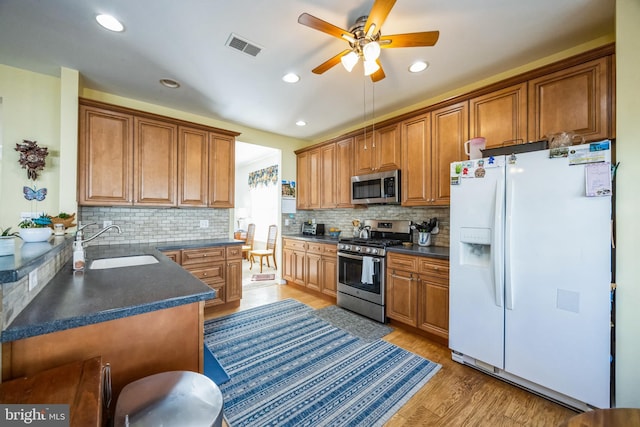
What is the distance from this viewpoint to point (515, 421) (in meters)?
1.63

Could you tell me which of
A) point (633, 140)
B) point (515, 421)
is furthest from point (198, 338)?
point (633, 140)

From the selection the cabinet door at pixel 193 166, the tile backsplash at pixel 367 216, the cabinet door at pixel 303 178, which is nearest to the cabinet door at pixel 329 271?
the tile backsplash at pixel 367 216

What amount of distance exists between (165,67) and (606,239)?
12.2 ft

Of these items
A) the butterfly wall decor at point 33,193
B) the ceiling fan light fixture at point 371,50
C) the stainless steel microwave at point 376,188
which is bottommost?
the butterfly wall decor at point 33,193

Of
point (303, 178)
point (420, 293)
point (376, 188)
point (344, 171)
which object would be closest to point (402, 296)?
point (420, 293)

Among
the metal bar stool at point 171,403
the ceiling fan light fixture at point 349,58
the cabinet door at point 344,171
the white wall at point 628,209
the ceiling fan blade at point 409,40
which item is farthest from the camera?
the cabinet door at point 344,171

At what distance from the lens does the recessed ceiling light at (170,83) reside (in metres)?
2.72

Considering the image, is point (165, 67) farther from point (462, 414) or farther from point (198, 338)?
point (462, 414)

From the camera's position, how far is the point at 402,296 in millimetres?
2842

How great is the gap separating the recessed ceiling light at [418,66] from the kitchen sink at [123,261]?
9.54 feet

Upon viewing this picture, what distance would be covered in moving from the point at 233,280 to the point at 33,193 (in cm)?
215

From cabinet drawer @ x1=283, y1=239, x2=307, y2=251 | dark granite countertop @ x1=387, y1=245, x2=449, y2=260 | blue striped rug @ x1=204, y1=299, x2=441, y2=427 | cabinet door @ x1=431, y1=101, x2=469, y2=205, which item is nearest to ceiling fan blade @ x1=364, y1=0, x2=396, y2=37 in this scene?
cabinet door @ x1=431, y1=101, x2=469, y2=205

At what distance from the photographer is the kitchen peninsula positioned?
892 mm

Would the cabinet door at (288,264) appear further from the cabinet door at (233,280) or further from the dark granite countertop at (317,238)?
the cabinet door at (233,280)
